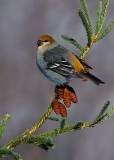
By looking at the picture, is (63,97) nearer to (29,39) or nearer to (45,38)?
(45,38)

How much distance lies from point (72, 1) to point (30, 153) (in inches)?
200

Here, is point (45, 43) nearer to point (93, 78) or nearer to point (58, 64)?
point (58, 64)

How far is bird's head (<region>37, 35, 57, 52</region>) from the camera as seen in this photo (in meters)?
3.76

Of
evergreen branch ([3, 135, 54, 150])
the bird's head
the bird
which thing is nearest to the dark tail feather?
the bird

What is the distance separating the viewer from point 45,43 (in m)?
3.99

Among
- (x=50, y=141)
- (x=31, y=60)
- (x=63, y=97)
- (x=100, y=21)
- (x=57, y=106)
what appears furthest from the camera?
(x=31, y=60)

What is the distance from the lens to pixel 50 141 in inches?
88.9

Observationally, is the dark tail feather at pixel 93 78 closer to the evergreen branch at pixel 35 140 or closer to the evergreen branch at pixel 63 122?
the evergreen branch at pixel 63 122

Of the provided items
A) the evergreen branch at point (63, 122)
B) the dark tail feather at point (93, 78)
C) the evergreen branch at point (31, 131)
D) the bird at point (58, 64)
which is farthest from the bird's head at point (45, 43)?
the evergreen branch at point (63, 122)

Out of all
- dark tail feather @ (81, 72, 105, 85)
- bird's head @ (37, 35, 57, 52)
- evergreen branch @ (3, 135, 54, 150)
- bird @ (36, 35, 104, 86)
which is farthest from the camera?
bird's head @ (37, 35, 57, 52)

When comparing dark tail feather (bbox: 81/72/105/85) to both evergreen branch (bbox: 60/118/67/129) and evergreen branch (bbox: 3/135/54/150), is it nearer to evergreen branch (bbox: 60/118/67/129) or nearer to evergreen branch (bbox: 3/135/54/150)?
evergreen branch (bbox: 60/118/67/129)

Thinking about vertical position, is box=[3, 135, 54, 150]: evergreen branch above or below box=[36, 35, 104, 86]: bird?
below

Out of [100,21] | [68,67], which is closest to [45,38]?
[68,67]

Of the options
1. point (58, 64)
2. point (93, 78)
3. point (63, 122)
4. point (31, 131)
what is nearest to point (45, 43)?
point (58, 64)
